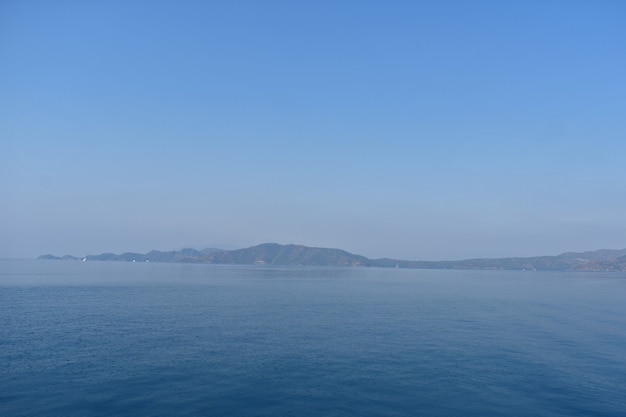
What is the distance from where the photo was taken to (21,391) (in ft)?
135

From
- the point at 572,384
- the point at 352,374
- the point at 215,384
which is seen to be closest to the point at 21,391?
the point at 215,384

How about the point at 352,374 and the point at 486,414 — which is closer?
the point at 486,414

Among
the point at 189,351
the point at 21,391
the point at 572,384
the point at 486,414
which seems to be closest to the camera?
the point at 486,414

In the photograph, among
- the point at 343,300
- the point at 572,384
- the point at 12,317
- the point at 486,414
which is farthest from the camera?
the point at 343,300

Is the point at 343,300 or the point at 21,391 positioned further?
the point at 343,300

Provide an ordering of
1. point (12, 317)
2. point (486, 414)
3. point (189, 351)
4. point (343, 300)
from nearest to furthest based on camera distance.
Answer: point (486, 414), point (189, 351), point (12, 317), point (343, 300)

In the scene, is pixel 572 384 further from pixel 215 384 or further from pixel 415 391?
pixel 215 384

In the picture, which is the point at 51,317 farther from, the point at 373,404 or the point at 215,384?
the point at 373,404

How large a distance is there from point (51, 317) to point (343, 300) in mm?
68285

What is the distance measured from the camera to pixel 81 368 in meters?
47.4

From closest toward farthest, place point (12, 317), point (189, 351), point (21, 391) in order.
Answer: point (21, 391) → point (189, 351) → point (12, 317)

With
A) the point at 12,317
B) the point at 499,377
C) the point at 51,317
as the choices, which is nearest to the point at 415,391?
the point at 499,377

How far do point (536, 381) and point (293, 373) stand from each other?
26.2 m

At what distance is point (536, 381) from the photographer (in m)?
46.6
